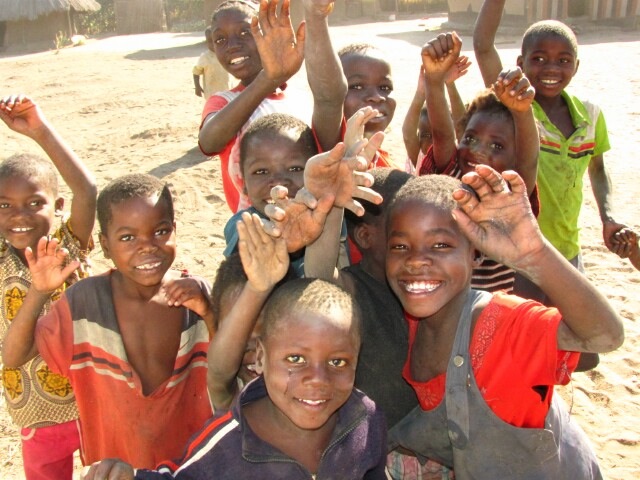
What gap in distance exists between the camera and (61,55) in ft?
63.3

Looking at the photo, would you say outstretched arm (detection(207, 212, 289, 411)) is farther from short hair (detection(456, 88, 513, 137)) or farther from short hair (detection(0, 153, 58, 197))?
short hair (detection(456, 88, 513, 137))

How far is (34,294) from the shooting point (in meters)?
2.07

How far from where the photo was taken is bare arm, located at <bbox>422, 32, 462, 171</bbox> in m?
2.47

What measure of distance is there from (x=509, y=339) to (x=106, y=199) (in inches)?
54.4

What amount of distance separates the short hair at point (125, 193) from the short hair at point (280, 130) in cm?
32

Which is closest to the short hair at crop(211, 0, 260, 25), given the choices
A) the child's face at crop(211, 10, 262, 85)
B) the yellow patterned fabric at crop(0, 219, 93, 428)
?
the child's face at crop(211, 10, 262, 85)

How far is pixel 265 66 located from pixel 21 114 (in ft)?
3.09

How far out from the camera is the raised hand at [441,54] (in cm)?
246

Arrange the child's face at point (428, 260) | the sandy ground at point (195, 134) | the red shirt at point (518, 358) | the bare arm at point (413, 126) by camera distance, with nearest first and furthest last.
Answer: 1. the red shirt at point (518, 358)
2. the child's face at point (428, 260)
3. the bare arm at point (413, 126)
4. the sandy ground at point (195, 134)

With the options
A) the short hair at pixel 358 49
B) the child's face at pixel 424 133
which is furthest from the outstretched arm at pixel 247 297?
the child's face at pixel 424 133

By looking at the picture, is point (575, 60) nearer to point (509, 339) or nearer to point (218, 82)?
point (509, 339)

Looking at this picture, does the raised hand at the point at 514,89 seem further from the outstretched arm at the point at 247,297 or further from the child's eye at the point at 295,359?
the child's eye at the point at 295,359

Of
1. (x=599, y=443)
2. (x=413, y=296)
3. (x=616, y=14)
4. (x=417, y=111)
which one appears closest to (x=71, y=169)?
(x=413, y=296)

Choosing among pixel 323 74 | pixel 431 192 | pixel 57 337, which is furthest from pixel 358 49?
pixel 57 337
